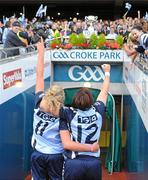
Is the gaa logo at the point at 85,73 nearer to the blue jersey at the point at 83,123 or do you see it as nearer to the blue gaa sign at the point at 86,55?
the blue gaa sign at the point at 86,55

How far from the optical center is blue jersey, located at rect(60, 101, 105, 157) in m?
4.93

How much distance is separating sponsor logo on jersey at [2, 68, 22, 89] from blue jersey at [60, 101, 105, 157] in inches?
85.0

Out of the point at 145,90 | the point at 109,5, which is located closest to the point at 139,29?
the point at 145,90

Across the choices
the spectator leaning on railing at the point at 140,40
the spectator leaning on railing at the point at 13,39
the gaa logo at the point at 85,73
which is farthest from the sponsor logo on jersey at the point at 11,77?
the gaa logo at the point at 85,73

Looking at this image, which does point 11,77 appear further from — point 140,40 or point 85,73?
point 85,73

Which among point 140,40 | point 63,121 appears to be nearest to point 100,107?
point 63,121

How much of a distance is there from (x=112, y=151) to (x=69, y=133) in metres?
8.53

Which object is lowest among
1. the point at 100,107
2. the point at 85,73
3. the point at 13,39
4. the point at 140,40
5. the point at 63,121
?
the point at 85,73

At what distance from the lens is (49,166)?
18.6 ft

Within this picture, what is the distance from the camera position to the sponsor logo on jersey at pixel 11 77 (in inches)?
277

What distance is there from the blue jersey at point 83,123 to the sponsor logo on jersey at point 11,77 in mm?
2160

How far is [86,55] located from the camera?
43.9 feet

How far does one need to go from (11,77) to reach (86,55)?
6.01 metres

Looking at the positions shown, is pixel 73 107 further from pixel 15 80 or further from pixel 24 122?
pixel 24 122
